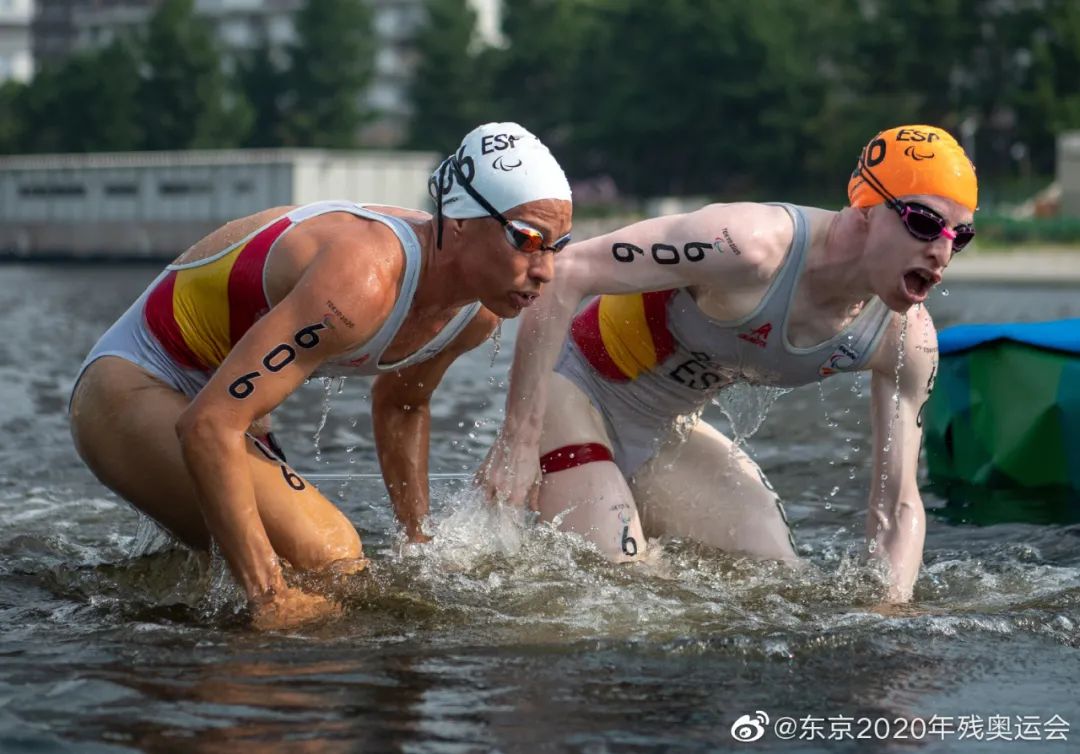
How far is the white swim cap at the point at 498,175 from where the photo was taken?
570 centimetres

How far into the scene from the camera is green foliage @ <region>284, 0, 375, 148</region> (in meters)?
89.1

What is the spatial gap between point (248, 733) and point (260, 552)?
734 millimetres

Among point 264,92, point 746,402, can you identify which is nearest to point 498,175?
point 746,402

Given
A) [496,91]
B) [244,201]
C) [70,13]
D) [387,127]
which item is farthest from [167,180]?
[70,13]

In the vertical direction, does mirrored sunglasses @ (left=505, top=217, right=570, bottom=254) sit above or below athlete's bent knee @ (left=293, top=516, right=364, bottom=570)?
above

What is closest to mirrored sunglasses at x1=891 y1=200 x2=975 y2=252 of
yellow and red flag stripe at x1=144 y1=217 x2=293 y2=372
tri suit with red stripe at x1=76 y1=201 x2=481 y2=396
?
tri suit with red stripe at x1=76 y1=201 x2=481 y2=396

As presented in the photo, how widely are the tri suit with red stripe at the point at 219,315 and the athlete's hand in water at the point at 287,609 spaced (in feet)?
2.50

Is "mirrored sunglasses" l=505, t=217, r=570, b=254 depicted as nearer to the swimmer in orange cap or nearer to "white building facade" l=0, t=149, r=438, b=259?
the swimmer in orange cap

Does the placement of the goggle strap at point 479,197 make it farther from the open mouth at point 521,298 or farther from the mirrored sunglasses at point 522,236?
the open mouth at point 521,298

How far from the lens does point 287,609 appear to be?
5.90m

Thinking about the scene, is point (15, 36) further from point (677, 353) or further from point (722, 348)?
point (722, 348)

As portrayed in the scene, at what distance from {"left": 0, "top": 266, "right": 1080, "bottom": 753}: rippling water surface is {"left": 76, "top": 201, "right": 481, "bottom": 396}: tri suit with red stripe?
2.58 feet

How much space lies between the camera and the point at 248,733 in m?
5.10

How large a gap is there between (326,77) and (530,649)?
281 feet
